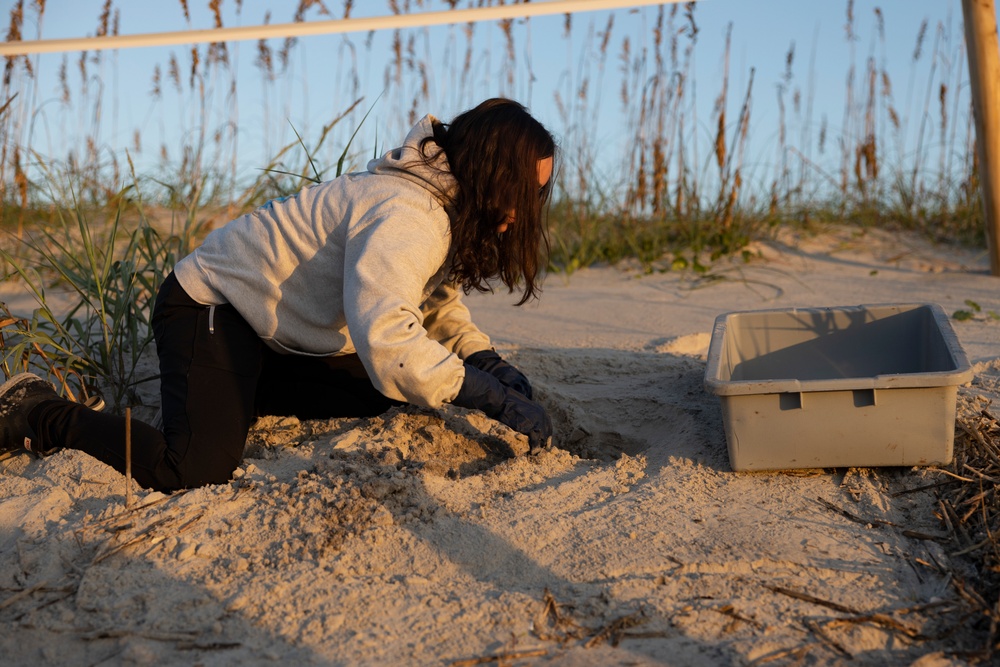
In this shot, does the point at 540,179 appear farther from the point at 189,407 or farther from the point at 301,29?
the point at 301,29

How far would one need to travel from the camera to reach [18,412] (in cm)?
233

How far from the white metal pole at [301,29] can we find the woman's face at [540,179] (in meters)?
1.42

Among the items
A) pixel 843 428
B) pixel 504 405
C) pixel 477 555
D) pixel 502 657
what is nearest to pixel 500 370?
pixel 504 405

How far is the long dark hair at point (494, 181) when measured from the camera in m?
2.12

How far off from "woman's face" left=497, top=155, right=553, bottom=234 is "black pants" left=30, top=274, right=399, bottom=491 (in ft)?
2.40

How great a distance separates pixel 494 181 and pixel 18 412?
1.37 metres

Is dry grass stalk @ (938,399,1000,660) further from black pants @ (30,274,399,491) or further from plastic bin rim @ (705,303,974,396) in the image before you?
black pants @ (30,274,399,491)

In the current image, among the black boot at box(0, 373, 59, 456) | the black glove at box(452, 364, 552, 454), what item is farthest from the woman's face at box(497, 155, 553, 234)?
the black boot at box(0, 373, 59, 456)

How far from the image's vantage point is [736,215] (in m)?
4.99

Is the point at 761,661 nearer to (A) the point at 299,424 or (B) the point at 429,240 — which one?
(B) the point at 429,240

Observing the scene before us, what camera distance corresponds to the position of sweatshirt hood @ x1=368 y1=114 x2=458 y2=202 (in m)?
2.18

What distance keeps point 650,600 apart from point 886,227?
A: 4.36 metres

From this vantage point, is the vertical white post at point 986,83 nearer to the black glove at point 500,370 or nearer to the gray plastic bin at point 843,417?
the gray plastic bin at point 843,417

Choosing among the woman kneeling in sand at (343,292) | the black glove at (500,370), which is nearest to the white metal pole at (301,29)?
the woman kneeling in sand at (343,292)
